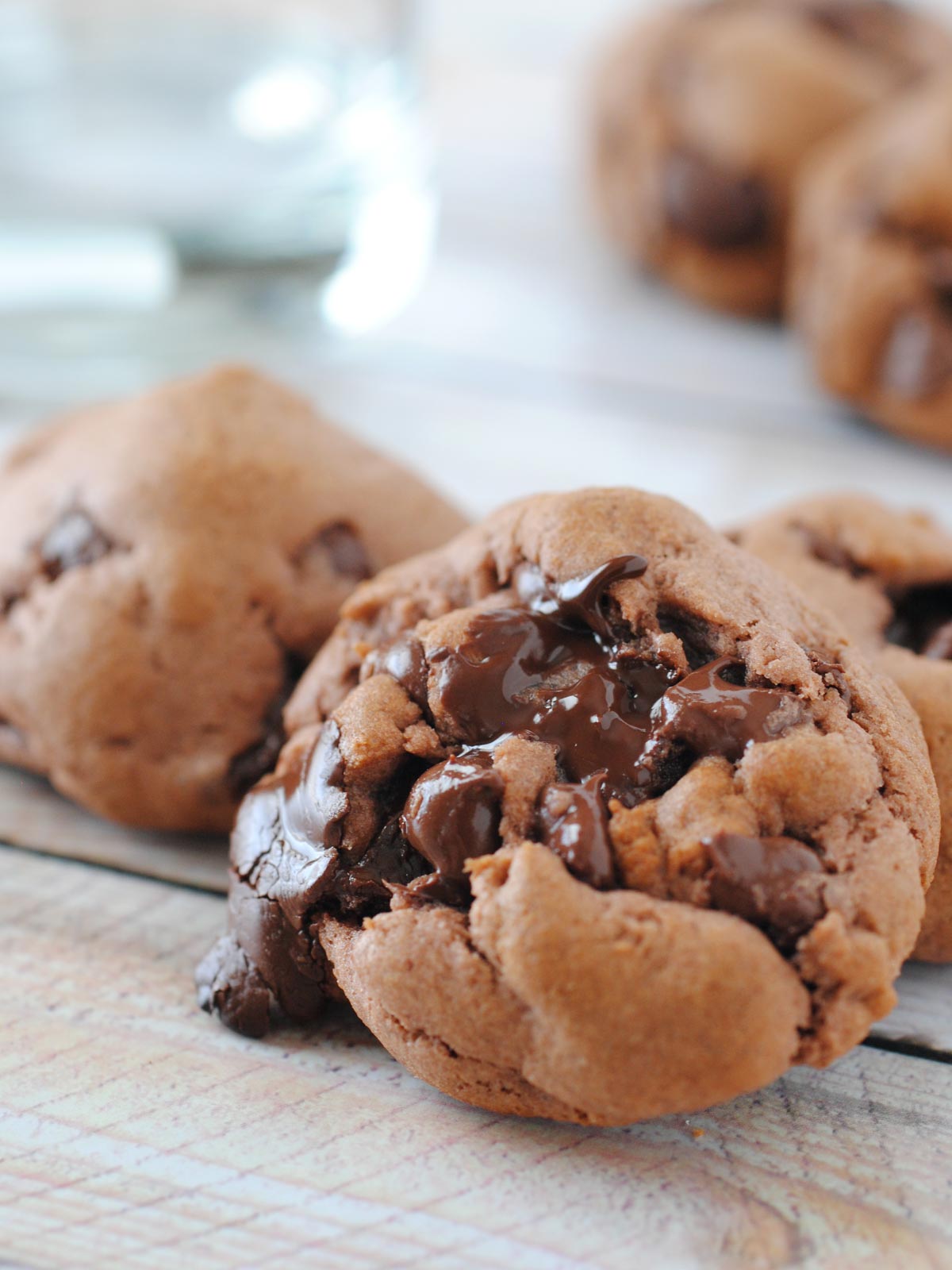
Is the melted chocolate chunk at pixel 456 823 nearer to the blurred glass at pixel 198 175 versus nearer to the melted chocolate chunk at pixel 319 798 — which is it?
the melted chocolate chunk at pixel 319 798

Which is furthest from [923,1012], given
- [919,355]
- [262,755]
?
[919,355]

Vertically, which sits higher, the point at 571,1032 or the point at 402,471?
the point at 402,471

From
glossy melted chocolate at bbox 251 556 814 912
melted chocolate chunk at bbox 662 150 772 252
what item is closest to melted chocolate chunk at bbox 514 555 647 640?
glossy melted chocolate at bbox 251 556 814 912

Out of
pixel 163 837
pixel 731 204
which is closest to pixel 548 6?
pixel 731 204

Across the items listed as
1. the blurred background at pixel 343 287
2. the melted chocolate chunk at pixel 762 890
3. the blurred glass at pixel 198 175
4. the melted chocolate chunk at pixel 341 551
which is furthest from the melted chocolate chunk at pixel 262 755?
the blurred glass at pixel 198 175

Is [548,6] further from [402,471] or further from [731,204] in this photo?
[402,471]
